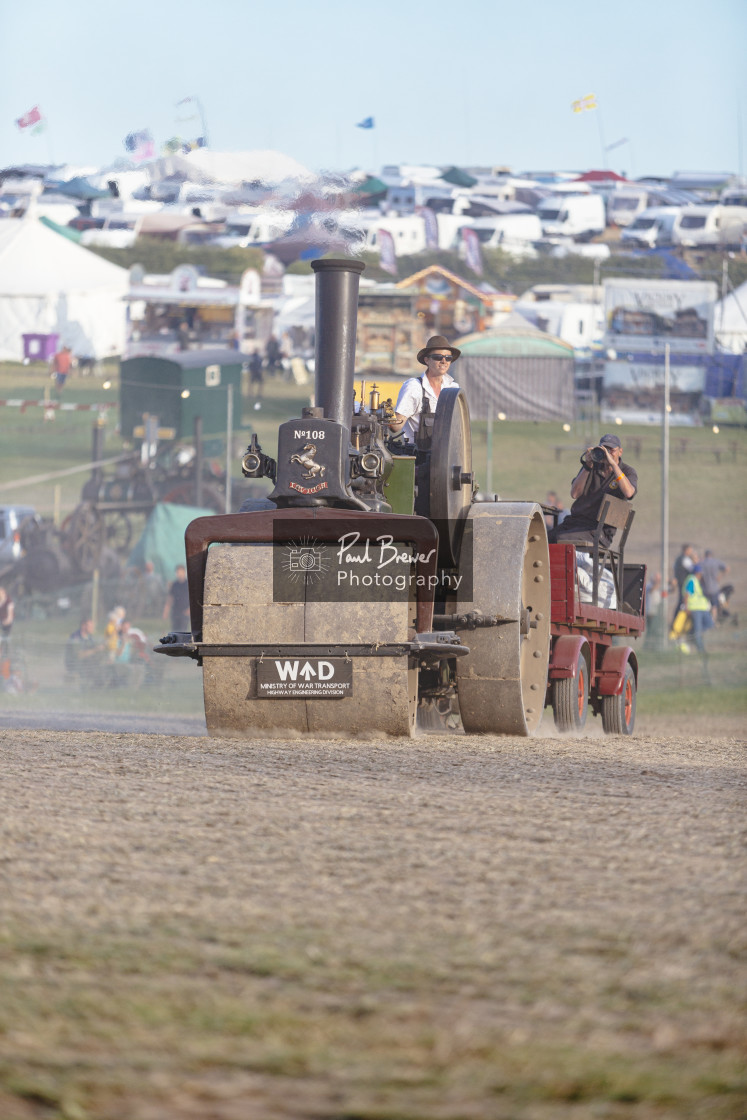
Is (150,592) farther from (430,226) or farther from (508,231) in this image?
(508,231)

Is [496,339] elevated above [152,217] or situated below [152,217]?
below

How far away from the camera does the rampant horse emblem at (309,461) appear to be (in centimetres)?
878

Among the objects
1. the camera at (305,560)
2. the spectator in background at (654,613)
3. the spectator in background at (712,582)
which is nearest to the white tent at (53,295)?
the spectator in background at (654,613)

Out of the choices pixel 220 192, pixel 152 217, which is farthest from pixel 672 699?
pixel 152 217

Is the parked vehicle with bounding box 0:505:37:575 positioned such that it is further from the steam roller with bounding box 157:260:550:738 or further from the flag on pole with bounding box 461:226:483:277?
the steam roller with bounding box 157:260:550:738

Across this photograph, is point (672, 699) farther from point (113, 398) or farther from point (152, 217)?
point (152, 217)

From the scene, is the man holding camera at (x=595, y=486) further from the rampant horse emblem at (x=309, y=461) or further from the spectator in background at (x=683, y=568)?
the spectator in background at (x=683, y=568)

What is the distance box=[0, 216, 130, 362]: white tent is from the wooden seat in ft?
110

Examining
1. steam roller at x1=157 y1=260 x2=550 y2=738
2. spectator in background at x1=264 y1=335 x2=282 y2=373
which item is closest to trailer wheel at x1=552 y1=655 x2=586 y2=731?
steam roller at x1=157 y1=260 x2=550 y2=738

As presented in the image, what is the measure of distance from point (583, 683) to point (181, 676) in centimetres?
1674

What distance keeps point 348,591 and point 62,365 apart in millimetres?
37484

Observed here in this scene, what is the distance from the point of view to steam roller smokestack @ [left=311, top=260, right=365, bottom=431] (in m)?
9.45

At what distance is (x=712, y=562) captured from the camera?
30.3 metres

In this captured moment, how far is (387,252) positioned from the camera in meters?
50.4
